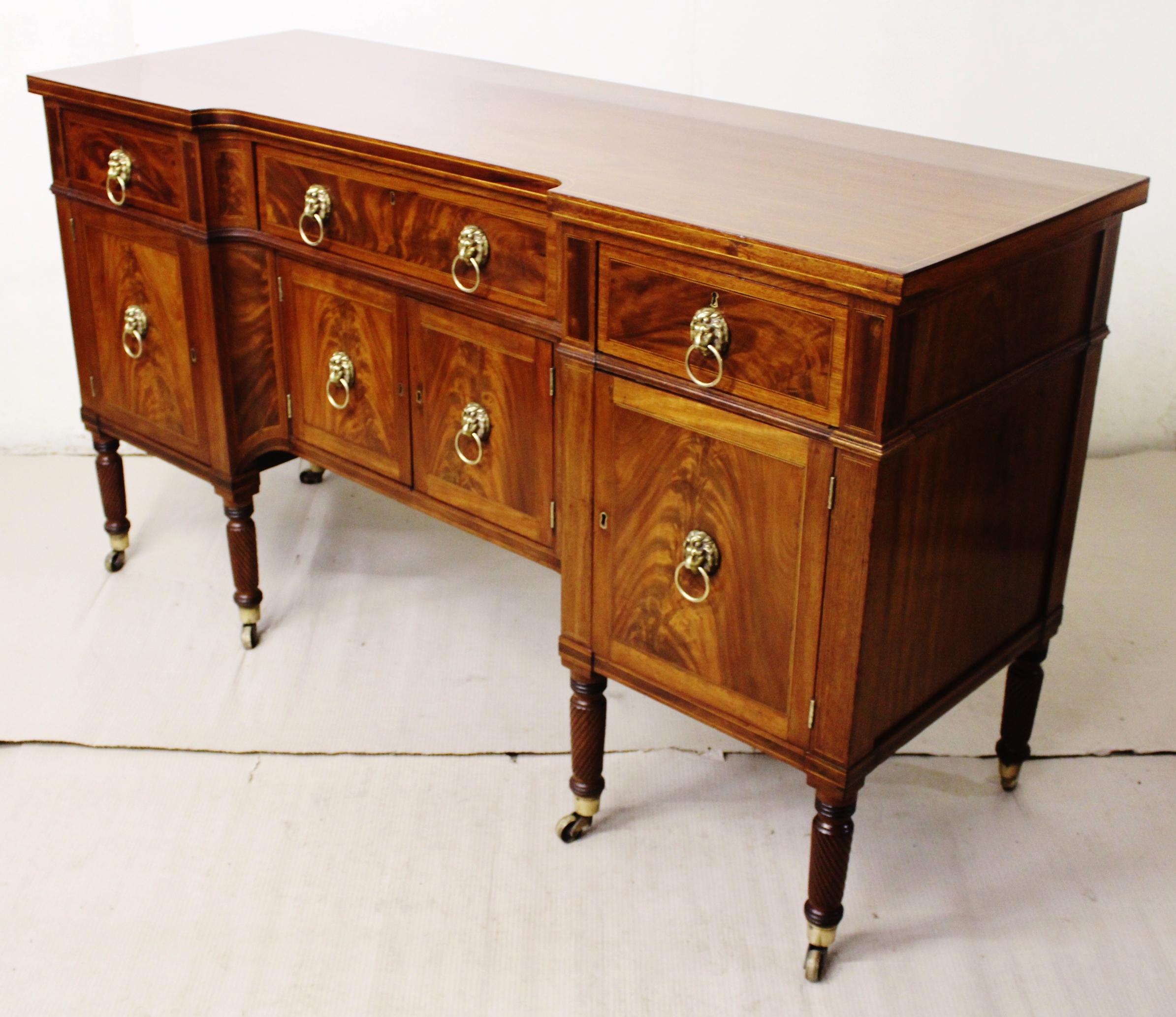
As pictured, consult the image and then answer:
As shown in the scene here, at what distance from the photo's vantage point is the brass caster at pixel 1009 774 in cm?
226

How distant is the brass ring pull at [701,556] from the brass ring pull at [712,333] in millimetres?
206

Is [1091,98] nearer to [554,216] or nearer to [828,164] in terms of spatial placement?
[828,164]

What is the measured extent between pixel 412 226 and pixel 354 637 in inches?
34.7

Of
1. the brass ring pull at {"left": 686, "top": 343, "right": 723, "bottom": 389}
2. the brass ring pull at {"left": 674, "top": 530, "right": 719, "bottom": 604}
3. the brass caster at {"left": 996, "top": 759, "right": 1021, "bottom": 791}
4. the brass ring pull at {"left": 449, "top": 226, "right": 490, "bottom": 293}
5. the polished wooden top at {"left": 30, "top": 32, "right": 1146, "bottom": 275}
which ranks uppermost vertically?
the polished wooden top at {"left": 30, "top": 32, "right": 1146, "bottom": 275}

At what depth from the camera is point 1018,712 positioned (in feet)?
7.28

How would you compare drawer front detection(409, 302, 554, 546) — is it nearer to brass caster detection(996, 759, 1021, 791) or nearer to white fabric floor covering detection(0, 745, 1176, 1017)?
white fabric floor covering detection(0, 745, 1176, 1017)

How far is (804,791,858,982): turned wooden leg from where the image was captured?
1832mm

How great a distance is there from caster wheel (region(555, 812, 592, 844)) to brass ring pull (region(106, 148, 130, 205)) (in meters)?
1.27

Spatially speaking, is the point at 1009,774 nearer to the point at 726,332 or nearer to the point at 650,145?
the point at 726,332

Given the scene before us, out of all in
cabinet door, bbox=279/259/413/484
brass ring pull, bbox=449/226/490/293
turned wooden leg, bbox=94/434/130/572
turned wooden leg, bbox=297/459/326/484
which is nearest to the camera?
brass ring pull, bbox=449/226/490/293

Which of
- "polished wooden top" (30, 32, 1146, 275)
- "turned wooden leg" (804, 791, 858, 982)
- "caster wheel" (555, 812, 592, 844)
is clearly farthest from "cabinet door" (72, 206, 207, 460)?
"turned wooden leg" (804, 791, 858, 982)

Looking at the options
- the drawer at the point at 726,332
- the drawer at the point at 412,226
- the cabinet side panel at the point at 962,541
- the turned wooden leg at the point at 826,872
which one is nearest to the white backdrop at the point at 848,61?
the drawer at the point at 412,226

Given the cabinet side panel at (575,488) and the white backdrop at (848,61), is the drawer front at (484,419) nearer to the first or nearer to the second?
the cabinet side panel at (575,488)

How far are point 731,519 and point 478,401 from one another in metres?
0.53
